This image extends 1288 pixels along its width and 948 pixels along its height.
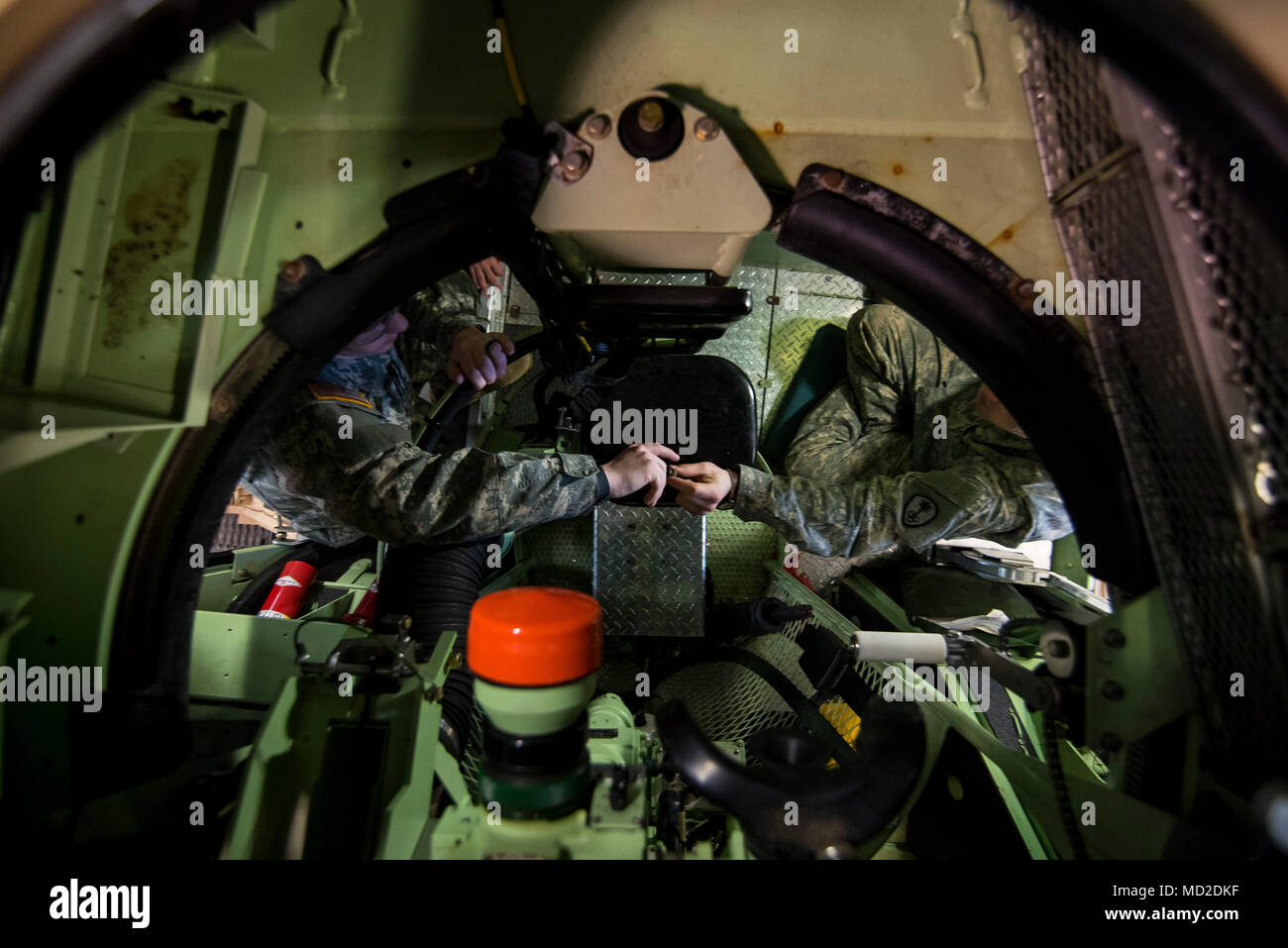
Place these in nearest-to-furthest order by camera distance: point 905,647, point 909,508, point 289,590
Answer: point 905,647
point 909,508
point 289,590

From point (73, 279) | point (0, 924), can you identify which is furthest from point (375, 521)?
point (0, 924)

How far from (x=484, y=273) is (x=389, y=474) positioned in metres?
1.55

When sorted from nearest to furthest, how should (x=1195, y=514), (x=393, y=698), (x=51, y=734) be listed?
(x=1195, y=514) → (x=51, y=734) → (x=393, y=698)

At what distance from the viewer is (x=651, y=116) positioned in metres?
1.03

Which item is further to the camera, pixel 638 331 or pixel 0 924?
pixel 638 331

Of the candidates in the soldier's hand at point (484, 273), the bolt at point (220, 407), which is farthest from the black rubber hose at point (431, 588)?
the soldier's hand at point (484, 273)

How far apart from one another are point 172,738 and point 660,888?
3.33ft

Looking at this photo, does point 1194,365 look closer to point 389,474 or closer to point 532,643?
point 532,643

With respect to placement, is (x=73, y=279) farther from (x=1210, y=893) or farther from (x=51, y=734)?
(x=1210, y=893)

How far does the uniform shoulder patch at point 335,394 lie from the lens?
2.16 metres

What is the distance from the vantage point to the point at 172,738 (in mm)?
1119

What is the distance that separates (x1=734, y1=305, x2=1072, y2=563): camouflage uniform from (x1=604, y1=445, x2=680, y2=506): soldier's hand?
42 cm

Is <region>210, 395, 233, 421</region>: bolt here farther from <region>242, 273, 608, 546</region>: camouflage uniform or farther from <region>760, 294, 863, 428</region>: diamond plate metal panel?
<region>760, 294, 863, 428</region>: diamond plate metal panel

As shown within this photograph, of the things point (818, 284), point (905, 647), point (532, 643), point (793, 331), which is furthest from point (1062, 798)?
A: point (818, 284)
